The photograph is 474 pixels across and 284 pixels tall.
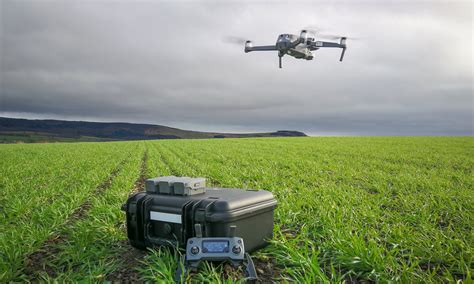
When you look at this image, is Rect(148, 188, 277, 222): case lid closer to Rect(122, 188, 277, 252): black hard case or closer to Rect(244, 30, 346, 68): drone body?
Rect(122, 188, 277, 252): black hard case

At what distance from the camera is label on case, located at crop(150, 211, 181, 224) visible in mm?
4059

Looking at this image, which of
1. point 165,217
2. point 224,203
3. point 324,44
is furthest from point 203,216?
point 324,44

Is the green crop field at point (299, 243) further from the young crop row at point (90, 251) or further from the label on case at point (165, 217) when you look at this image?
the label on case at point (165, 217)

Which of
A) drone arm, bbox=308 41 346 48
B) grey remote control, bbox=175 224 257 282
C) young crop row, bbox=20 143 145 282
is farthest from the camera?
drone arm, bbox=308 41 346 48

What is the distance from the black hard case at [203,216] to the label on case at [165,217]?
0.01m

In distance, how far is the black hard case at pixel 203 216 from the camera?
12.5 ft

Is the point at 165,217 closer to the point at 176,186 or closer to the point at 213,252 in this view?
the point at 176,186

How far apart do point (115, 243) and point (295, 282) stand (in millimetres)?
2651

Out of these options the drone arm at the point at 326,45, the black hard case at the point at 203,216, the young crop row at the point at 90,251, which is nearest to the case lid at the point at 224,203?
the black hard case at the point at 203,216

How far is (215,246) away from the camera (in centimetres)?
360

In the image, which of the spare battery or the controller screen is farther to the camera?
the spare battery

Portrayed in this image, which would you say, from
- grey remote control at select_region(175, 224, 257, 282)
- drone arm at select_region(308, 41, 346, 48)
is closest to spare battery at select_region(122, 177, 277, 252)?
grey remote control at select_region(175, 224, 257, 282)

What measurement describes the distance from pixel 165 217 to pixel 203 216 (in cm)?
60

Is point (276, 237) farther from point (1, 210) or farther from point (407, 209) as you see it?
point (1, 210)
